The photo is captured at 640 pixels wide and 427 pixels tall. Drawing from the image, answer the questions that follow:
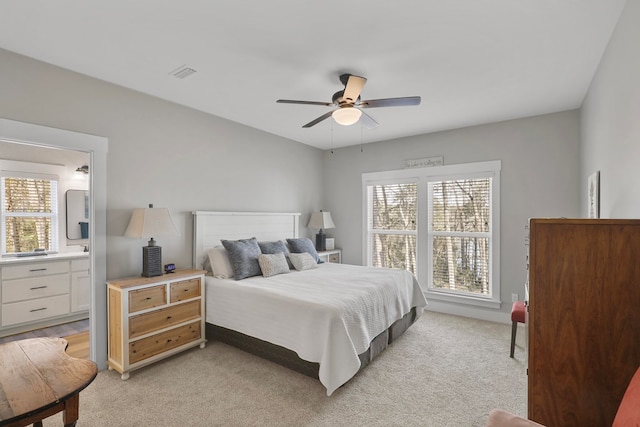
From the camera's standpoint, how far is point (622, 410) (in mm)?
1069

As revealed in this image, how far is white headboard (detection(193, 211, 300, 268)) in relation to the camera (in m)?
3.62

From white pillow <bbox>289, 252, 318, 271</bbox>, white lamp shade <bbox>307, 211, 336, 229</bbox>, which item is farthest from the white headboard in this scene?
white pillow <bbox>289, 252, 318, 271</bbox>

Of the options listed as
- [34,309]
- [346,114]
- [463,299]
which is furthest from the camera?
[463,299]

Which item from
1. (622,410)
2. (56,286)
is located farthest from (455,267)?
(56,286)

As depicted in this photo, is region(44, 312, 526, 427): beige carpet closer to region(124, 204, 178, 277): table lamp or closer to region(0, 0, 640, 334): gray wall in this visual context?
region(124, 204, 178, 277): table lamp

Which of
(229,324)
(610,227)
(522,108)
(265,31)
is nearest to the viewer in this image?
(610,227)

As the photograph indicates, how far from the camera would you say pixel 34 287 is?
3.71 m

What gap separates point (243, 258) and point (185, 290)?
2.23 feet

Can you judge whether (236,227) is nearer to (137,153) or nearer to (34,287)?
(137,153)

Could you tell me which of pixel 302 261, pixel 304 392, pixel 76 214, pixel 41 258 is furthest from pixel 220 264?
pixel 76 214

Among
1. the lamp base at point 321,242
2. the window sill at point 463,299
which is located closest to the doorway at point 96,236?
the lamp base at point 321,242

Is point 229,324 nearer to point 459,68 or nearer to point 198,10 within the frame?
point 198,10

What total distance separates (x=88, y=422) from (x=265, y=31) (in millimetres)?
2935

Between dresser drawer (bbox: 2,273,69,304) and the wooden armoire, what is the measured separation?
197 inches
